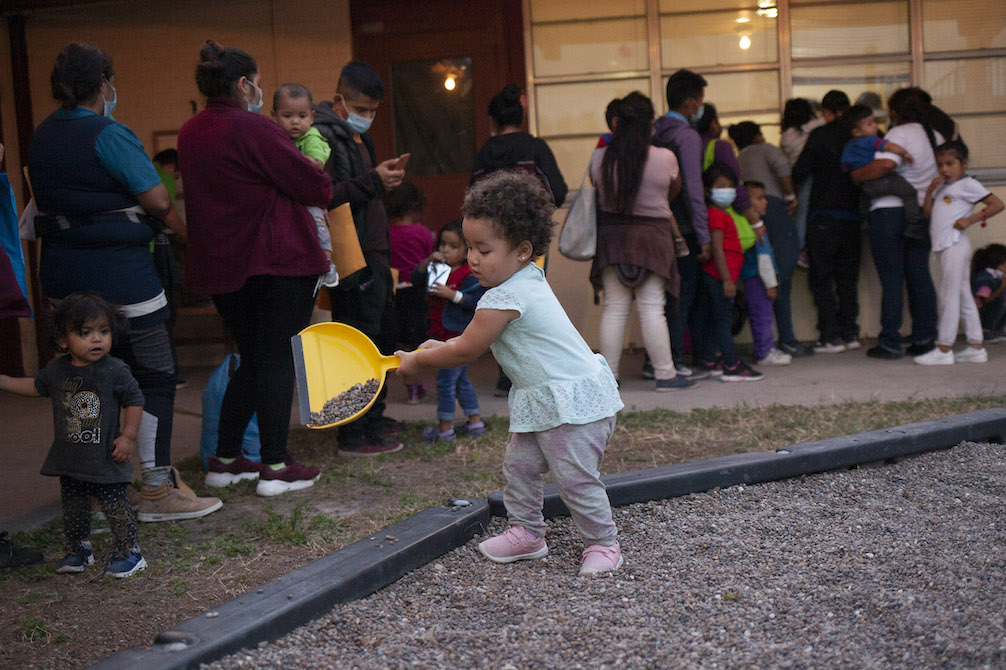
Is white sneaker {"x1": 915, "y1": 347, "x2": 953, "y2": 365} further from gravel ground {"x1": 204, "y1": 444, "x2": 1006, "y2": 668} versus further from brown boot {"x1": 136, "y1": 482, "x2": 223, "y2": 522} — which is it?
brown boot {"x1": 136, "y1": 482, "x2": 223, "y2": 522}

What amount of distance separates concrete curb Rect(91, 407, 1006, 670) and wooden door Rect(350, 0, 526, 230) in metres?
4.70

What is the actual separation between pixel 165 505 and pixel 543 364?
189 cm

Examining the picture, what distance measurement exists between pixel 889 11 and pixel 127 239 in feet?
22.1

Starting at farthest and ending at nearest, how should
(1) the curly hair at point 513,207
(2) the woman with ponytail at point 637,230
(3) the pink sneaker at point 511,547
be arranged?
(2) the woman with ponytail at point 637,230
(3) the pink sneaker at point 511,547
(1) the curly hair at point 513,207

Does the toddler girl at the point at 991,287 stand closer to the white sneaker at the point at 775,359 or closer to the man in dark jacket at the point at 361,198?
the white sneaker at the point at 775,359

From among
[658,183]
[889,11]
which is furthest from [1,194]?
[889,11]

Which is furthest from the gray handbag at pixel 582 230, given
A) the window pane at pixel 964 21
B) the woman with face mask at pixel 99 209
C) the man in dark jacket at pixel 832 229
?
the window pane at pixel 964 21

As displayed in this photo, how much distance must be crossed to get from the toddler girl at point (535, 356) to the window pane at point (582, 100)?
204 inches

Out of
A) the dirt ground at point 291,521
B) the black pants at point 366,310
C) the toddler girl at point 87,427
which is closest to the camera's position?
the dirt ground at point 291,521

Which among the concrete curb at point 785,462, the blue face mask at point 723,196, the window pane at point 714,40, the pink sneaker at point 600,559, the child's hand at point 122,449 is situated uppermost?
the window pane at point 714,40

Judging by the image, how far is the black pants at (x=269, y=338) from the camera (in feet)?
14.6

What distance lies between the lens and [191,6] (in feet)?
28.2

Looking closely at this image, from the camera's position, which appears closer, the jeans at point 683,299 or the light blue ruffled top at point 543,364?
the light blue ruffled top at point 543,364

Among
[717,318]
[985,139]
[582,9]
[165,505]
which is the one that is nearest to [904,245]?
[985,139]
